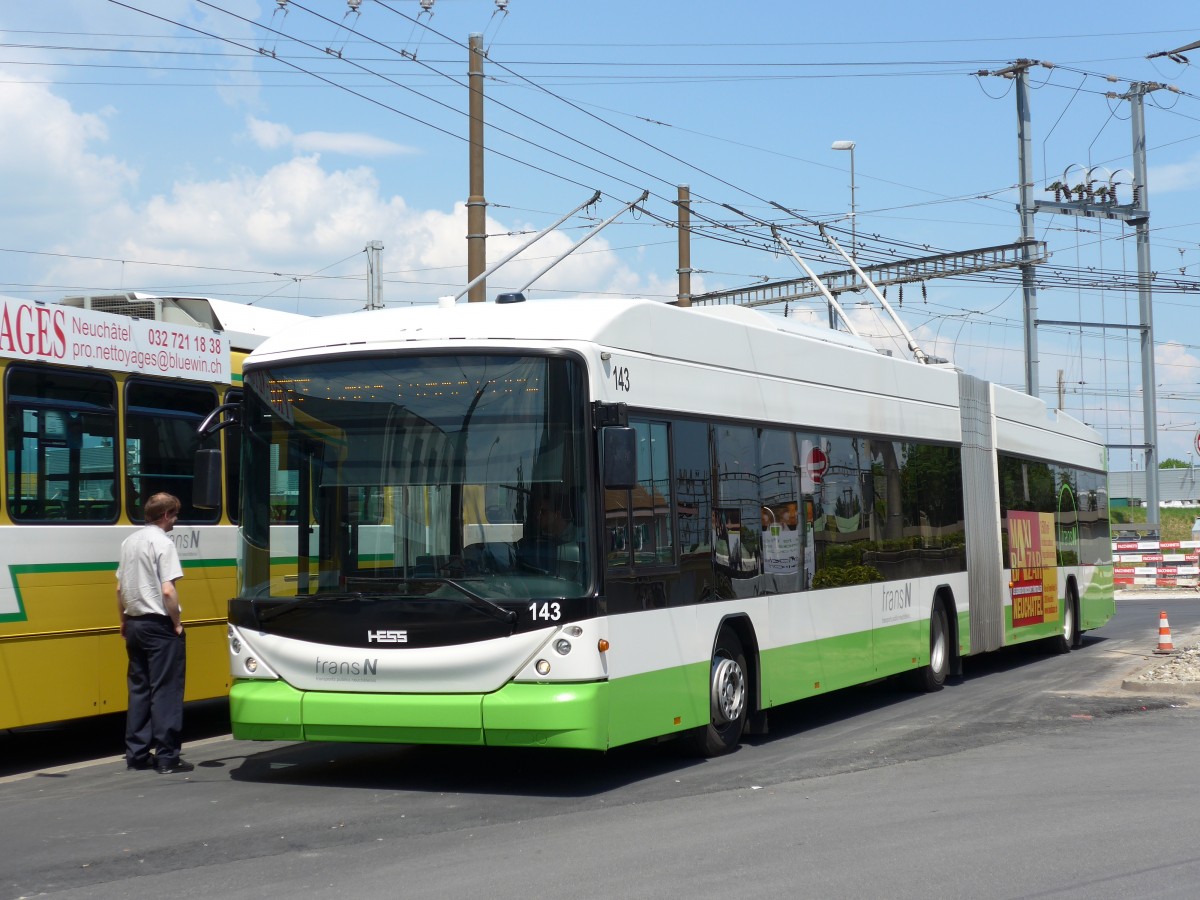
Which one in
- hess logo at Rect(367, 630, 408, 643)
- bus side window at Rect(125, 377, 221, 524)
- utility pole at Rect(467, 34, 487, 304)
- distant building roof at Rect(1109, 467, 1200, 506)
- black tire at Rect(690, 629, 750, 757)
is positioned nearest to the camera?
hess logo at Rect(367, 630, 408, 643)

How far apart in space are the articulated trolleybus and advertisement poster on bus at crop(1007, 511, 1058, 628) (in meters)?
7.38

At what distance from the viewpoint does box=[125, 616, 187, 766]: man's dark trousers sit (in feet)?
33.6

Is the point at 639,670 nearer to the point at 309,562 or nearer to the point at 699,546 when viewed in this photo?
the point at 699,546

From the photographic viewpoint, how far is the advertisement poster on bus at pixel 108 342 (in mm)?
10391

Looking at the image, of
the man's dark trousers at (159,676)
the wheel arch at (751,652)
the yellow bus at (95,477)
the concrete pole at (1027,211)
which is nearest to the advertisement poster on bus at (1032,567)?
the wheel arch at (751,652)

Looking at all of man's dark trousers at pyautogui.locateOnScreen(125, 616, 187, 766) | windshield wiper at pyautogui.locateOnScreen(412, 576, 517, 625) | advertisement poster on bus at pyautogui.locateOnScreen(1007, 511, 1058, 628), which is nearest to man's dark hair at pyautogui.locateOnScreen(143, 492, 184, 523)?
man's dark trousers at pyautogui.locateOnScreen(125, 616, 187, 766)

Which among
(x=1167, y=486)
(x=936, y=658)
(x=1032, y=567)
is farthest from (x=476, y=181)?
(x=1167, y=486)

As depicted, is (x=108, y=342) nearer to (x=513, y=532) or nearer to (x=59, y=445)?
(x=59, y=445)

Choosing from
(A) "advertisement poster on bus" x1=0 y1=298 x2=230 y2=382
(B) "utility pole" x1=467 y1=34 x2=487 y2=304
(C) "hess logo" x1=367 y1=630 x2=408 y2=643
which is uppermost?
(B) "utility pole" x1=467 y1=34 x2=487 y2=304

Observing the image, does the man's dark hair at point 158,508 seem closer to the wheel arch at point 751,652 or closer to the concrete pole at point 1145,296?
the wheel arch at point 751,652

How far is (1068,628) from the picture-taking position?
2125cm

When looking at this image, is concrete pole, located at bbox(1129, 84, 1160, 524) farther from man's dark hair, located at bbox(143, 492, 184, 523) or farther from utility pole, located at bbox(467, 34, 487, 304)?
man's dark hair, located at bbox(143, 492, 184, 523)

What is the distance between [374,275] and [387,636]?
23015mm

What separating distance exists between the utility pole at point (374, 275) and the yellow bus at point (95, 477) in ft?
61.4
